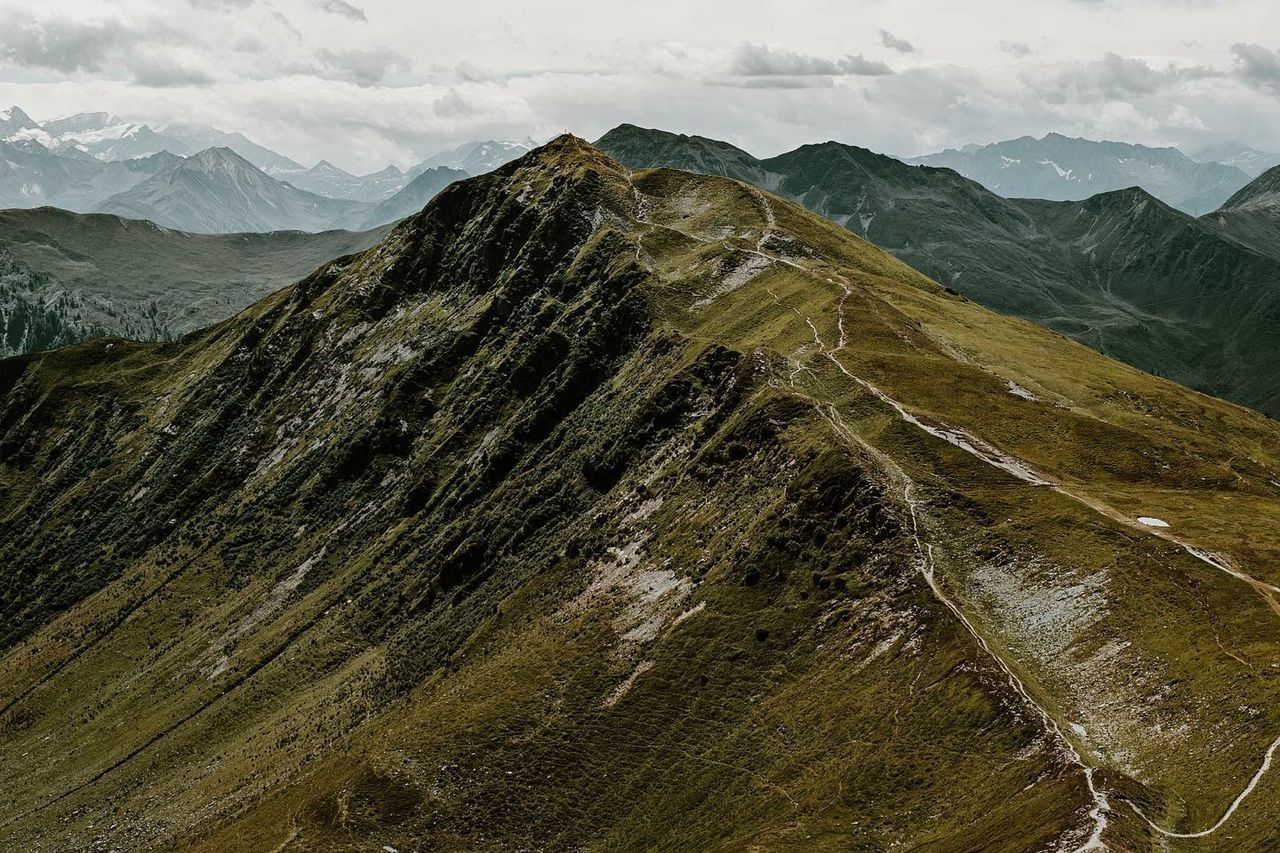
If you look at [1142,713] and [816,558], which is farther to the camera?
[816,558]

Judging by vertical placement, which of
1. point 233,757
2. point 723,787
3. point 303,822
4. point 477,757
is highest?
point 723,787

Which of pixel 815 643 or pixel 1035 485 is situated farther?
pixel 1035 485

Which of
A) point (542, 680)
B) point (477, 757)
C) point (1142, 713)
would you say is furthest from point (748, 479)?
point (1142, 713)

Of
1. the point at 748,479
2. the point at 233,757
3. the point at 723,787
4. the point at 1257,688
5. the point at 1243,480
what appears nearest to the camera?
the point at 1257,688

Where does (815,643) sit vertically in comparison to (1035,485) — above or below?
below

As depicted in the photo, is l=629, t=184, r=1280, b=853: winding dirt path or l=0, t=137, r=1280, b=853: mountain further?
l=0, t=137, r=1280, b=853: mountain

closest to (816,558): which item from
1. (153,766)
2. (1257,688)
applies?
(1257,688)

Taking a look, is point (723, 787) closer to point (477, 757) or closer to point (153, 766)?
point (477, 757)

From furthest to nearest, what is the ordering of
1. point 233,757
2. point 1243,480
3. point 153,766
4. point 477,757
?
point 153,766
point 233,757
point 1243,480
point 477,757

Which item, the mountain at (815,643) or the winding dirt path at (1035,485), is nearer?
the winding dirt path at (1035,485)

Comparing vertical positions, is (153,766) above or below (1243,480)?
below
